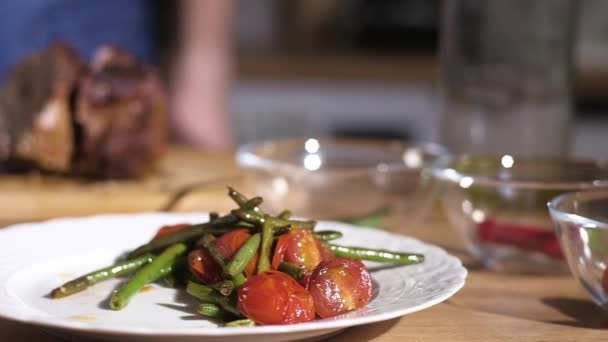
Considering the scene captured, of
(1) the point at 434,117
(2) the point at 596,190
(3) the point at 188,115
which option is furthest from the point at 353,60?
(2) the point at 596,190

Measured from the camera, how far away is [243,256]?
1.04 m

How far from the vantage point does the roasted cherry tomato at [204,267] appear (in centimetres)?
107

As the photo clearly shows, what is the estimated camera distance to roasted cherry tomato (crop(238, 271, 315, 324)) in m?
0.93

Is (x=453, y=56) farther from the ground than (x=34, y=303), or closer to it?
farther from the ground

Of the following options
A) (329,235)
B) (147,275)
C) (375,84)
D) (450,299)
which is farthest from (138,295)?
(375,84)

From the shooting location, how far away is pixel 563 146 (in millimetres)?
2092

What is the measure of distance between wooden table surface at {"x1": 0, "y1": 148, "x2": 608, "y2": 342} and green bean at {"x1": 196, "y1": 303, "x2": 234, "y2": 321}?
0.12 metres

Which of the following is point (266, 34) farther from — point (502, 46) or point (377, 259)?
point (377, 259)

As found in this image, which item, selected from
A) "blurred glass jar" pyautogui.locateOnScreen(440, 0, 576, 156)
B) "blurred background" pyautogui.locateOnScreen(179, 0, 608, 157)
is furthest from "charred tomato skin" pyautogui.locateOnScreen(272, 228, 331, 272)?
"blurred background" pyautogui.locateOnScreen(179, 0, 608, 157)

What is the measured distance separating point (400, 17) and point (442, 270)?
4.08 meters

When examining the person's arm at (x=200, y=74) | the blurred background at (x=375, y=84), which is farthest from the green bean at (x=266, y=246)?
the blurred background at (x=375, y=84)

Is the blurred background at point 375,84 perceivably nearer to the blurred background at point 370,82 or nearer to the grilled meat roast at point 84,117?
the blurred background at point 370,82

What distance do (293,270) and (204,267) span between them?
0.11 meters

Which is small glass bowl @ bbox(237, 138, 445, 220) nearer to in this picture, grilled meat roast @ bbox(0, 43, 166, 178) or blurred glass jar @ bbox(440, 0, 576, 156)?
blurred glass jar @ bbox(440, 0, 576, 156)
